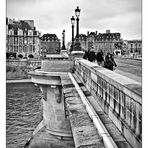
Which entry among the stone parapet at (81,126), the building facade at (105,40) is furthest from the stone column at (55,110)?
the building facade at (105,40)

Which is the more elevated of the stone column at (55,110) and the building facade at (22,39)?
the building facade at (22,39)

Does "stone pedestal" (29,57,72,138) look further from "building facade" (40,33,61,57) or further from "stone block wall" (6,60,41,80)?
"building facade" (40,33,61,57)

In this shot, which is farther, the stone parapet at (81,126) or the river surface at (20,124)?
the river surface at (20,124)

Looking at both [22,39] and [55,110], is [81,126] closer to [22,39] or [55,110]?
[55,110]

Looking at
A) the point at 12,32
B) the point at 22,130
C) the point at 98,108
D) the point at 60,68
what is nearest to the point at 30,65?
the point at 12,32

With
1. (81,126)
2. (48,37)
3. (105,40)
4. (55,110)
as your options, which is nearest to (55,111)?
(55,110)

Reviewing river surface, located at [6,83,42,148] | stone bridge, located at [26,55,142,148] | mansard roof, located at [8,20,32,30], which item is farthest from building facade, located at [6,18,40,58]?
stone bridge, located at [26,55,142,148]

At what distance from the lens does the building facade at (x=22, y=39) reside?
304 feet

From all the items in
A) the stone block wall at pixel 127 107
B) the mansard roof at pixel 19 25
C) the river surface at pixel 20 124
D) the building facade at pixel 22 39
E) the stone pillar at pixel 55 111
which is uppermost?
the mansard roof at pixel 19 25

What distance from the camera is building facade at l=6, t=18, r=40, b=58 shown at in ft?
304

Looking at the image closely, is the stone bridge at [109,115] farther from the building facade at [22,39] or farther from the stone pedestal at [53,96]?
the building facade at [22,39]

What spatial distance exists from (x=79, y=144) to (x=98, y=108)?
98.6 inches

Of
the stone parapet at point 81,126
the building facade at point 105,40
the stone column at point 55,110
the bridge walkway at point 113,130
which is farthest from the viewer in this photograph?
the building facade at point 105,40

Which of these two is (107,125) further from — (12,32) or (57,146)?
(12,32)
